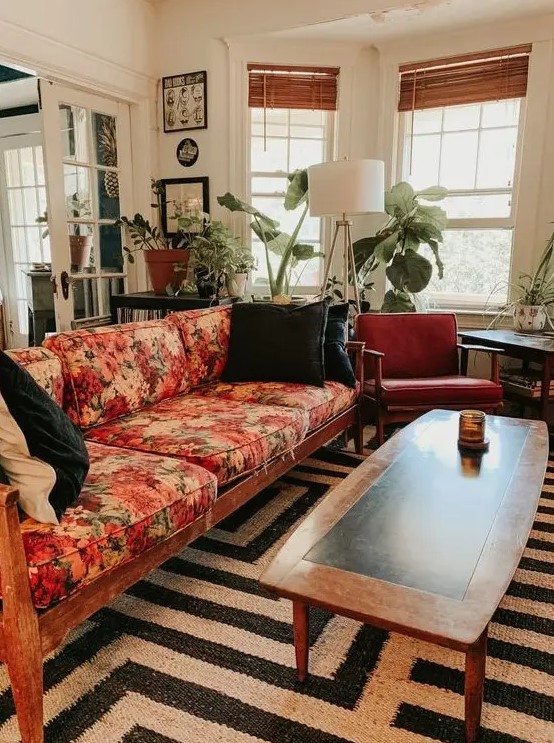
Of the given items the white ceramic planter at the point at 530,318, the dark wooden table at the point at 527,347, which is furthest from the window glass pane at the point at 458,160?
the dark wooden table at the point at 527,347

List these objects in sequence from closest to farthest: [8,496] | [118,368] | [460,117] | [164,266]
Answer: [8,496]
[118,368]
[460,117]
[164,266]

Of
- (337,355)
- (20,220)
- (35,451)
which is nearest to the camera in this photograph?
(35,451)

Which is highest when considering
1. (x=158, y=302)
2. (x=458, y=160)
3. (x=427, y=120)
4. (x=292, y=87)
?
(x=292, y=87)

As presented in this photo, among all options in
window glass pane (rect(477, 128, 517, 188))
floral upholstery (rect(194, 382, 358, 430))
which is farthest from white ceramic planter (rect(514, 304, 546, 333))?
floral upholstery (rect(194, 382, 358, 430))

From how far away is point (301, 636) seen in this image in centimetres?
150

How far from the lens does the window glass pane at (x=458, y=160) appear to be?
407 cm

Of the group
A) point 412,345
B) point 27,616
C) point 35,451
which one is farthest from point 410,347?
point 27,616

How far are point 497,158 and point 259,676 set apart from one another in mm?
3734

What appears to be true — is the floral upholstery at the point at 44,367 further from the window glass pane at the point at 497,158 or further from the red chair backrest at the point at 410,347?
the window glass pane at the point at 497,158

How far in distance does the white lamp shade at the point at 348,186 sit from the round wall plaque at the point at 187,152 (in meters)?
1.19

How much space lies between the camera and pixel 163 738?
136 cm

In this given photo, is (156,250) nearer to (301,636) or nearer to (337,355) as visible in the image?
(337,355)

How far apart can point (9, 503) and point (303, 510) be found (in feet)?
5.08

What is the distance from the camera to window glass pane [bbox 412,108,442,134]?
162 inches
